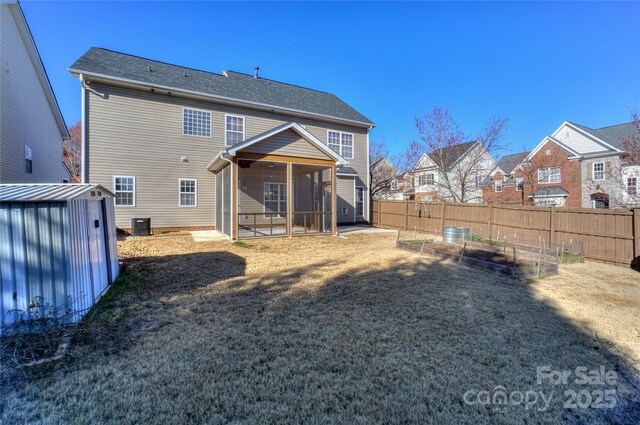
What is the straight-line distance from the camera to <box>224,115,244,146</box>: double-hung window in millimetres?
13836

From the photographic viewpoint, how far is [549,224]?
943cm

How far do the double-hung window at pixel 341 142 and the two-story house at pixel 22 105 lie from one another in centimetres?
1246

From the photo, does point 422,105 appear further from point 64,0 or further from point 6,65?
point 6,65

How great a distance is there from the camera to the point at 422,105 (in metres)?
17.8

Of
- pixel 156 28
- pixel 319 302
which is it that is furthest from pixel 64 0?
pixel 319 302

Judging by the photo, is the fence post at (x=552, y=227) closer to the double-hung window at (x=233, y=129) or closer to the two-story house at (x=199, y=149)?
the two-story house at (x=199, y=149)

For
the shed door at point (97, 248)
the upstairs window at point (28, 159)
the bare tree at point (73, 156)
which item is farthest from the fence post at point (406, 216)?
the bare tree at point (73, 156)

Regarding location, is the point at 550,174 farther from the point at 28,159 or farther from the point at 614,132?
the point at 28,159

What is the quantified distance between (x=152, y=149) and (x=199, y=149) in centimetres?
188

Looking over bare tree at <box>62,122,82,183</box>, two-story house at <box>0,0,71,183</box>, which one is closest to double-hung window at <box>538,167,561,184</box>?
two-story house at <box>0,0,71,183</box>

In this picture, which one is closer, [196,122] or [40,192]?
[40,192]

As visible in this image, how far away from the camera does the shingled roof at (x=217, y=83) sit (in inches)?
469

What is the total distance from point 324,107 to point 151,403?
1688 centimetres

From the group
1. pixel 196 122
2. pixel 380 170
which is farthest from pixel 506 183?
pixel 196 122
